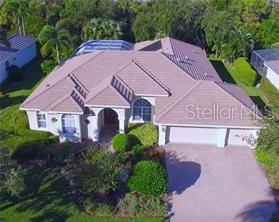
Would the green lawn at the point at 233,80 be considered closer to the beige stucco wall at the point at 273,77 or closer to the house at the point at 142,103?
the beige stucco wall at the point at 273,77

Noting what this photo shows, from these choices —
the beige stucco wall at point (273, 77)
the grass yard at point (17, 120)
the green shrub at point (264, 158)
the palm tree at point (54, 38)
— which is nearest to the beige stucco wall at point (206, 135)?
the green shrub at point (264, 158)

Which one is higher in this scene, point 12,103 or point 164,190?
point 164,190

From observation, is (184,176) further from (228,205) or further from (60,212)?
(60,212)

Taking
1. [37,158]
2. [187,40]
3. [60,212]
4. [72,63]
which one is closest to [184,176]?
[60,212]

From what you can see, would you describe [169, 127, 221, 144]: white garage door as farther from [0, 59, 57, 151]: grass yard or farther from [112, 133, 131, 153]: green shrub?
[0, 59, 57, 151]: grass yard

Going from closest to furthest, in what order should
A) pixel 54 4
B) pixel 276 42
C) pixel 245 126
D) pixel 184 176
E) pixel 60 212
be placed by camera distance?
pixel 60 212, pixel 184 176, pixel 245 126, pixel 276 42, pixel 54 4

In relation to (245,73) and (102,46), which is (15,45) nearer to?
(102,46)

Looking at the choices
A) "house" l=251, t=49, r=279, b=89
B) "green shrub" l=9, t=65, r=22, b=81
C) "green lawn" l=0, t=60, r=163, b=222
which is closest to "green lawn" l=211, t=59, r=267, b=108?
"house" l=251, t=49, r=279, b=89
